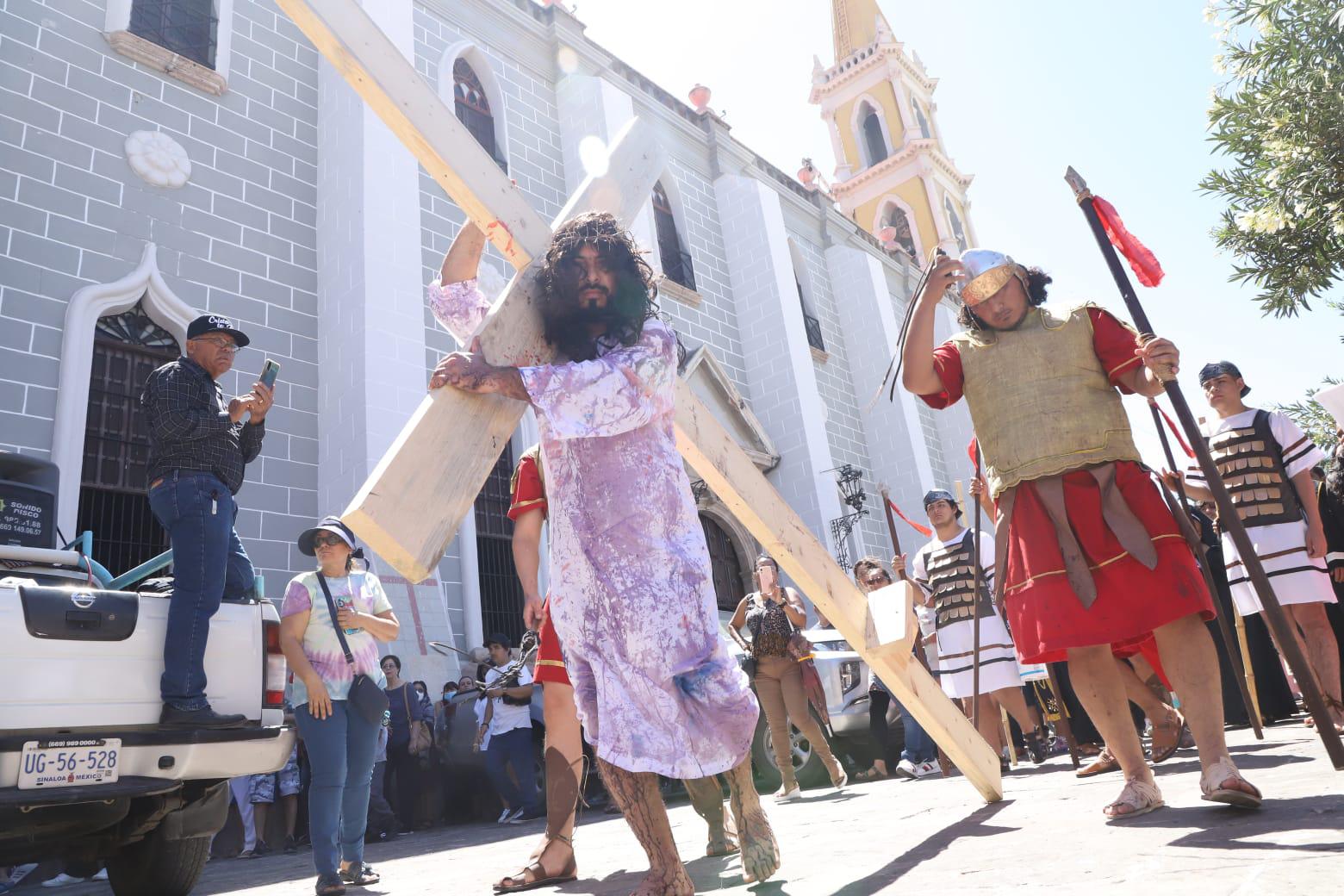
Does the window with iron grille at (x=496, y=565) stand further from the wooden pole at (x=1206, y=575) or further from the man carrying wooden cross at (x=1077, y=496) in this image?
the man carrying wooden cross at (x=1077, y=496)

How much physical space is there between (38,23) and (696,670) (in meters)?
9.64

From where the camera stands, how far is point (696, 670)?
7.55ft

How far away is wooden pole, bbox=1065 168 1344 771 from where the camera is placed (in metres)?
2.74

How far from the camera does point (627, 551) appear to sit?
2.32 metres

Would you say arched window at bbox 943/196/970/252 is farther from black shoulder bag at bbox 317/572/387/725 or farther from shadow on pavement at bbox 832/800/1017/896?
shadow on pavement at bbox 832/800/1017/896

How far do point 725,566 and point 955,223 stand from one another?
20915 mm

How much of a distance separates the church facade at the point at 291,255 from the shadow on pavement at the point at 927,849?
225cm

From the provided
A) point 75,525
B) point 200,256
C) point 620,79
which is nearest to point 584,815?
point 75,525

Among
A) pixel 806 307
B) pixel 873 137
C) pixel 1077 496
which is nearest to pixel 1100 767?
pixel 1077 496

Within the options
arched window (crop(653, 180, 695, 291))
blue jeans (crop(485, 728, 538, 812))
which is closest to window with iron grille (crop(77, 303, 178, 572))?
blue jeans (crop(485, 728, 538, 812))

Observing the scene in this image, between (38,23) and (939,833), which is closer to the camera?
(939,833)

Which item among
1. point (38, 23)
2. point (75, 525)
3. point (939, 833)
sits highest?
point (38, 23)

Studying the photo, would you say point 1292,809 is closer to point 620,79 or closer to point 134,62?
point 134,62

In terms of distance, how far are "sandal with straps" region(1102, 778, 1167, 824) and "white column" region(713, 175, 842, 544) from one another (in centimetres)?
1228
